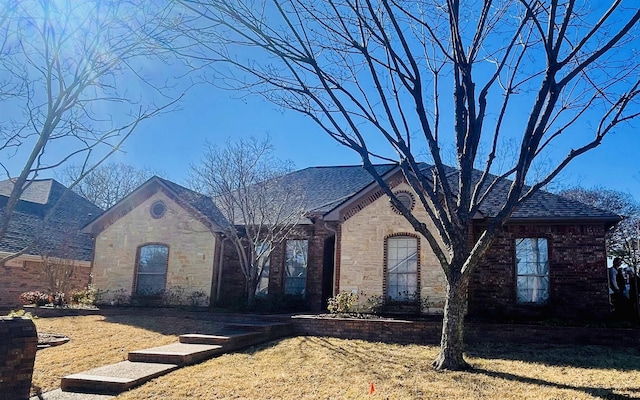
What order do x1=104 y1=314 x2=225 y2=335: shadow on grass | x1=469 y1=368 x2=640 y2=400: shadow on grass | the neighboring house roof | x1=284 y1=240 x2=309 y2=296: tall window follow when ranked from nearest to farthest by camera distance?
x1=469 y1=368 x2=640 y2=400: shadow on grass, x1=104 y1=314 x2=225 y2=335: shadow on grass, x1=284 y1=240 x2=309 y2=296: tall window, the neighboring house roof

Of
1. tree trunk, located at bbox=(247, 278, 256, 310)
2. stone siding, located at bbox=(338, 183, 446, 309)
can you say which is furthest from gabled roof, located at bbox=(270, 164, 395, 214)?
tree trunk, located at bbox=(247, 278, 256, 310)

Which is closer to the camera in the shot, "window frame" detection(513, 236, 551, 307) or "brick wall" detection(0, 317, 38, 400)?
"brick wall" detection(0, 317, 38, 400)

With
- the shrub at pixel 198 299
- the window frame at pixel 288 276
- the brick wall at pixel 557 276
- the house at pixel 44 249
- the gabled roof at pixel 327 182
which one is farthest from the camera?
the house at pixel 44 249

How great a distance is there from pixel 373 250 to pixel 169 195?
8220mm

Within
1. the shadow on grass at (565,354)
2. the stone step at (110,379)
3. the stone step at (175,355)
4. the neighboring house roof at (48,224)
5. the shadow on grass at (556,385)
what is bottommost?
the stone step at (110,379)

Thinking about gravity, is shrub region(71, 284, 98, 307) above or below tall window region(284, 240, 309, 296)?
below

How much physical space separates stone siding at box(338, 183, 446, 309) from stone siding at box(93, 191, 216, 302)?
16.7ft

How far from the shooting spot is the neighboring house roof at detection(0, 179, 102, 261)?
1927 centimetres

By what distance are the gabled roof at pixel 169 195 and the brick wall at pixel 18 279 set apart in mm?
2765

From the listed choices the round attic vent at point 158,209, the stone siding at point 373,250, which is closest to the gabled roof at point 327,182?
the stone siding at point 373,250

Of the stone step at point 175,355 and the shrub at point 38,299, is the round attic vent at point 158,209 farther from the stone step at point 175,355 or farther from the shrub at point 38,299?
the stone step at point 175,355

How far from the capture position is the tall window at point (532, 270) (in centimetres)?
1405

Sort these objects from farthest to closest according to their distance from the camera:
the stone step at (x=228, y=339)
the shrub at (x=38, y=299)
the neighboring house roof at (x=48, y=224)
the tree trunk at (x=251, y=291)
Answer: the neighboring house roof at (x=48, y=224)
the shrub at (x=38, y=299)
the tree trunk at (x=251, y=291)
the stone step at (x=228, y=339)

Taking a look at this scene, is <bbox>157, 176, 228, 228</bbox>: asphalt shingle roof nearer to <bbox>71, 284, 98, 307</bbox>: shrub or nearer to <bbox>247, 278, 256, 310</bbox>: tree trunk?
<bbox>247, 278, 256, 310</bbox>: tree trunk
